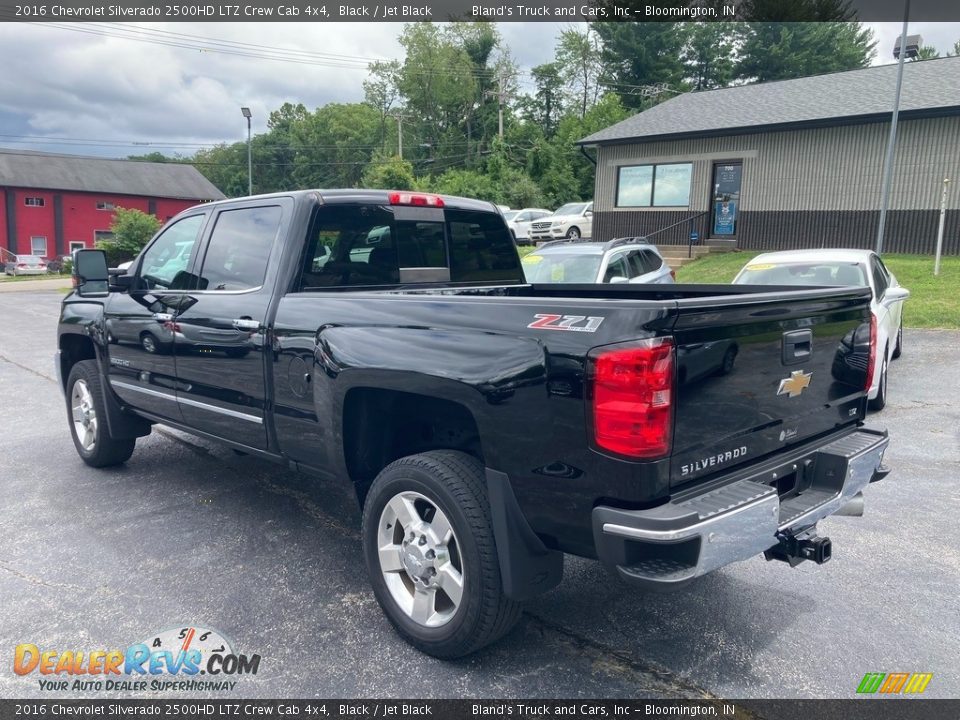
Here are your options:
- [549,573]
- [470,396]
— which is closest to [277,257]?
[470,396]

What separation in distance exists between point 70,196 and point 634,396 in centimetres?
6129

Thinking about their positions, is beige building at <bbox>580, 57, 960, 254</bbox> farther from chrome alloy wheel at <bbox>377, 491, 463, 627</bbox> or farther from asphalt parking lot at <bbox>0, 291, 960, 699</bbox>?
chrome alloy wheel at <bbox>377, 491, 463, 627</bbox>

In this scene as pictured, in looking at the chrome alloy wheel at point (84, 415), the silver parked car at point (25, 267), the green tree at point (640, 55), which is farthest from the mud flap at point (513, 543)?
the green tree at point (640, 55)

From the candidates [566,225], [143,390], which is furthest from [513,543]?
[566,225]

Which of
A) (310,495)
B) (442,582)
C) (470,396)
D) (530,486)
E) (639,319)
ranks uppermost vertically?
(639,319)

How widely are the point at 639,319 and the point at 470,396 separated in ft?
2.52

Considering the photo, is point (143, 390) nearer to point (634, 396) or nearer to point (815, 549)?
point (634, 396)

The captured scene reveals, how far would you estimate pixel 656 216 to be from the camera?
2364 cm

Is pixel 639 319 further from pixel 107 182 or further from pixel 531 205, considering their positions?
pixel 107 182

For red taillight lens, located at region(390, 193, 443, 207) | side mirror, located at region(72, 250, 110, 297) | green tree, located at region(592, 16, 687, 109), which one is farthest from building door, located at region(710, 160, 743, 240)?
A: green tree, located at region(592, 16, 687, 109)

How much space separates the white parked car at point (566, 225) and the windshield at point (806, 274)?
19330mm

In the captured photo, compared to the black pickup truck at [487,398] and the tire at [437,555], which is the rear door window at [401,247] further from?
the tire at [437,555]

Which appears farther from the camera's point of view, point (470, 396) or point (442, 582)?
point (442, 582)

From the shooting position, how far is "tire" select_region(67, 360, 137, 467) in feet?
18.5
